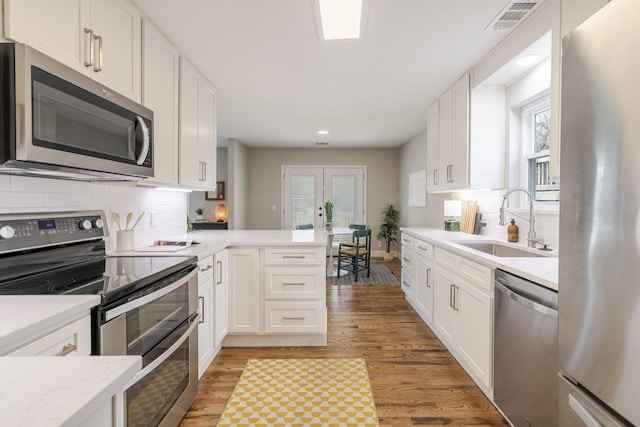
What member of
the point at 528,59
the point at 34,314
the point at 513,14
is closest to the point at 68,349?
the point at 34,314

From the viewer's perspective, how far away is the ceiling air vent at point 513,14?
1.84 meters

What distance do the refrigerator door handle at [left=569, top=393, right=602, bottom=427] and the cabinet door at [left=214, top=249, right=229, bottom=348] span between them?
2.02 m

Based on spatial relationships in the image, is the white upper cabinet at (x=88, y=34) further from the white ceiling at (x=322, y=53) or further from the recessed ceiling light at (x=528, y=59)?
the recessed ceiling light at (x=528, y=59)

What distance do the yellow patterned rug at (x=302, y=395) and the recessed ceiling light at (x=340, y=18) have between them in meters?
2.35

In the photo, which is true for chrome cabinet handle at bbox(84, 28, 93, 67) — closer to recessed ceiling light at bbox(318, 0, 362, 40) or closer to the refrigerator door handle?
recessed ceiling light at bbox(318, 0, 362, 40)

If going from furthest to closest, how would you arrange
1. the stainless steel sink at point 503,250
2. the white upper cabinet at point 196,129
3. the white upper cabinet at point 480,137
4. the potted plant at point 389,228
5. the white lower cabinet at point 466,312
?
the potted plant at point 389,228, the white upper cabinet at point 480,137, the white upper cabinet at point 196,129, the stainless steel sink at point 503,250, the white lower cabinet at point 466,312

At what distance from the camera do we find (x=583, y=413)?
99 cm

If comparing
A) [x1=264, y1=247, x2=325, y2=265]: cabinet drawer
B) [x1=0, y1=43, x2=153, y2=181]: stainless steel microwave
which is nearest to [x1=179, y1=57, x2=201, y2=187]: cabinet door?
[x1=0, y1=43, x2=153, y2=181]: stainless steel microwave

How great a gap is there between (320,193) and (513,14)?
509 cm

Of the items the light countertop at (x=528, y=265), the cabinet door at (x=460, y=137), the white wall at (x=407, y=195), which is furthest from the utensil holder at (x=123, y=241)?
the white wall at (x=407, y=195)

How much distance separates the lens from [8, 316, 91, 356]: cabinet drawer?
809 mm

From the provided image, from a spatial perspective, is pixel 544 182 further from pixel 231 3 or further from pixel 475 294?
pixel 231 3

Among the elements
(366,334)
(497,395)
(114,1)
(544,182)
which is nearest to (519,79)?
(544,182)

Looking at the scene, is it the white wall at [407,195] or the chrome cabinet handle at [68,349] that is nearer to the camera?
the chrome cabinet handle at [68,349]
